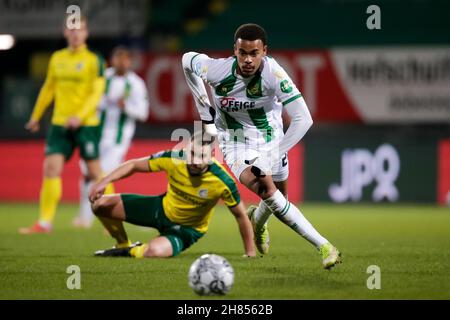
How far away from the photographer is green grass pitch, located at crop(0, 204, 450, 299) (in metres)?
5.61

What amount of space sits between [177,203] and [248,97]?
1.27 m

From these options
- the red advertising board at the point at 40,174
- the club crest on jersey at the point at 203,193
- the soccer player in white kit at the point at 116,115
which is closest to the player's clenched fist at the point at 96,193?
Answer: the club crest on jersey at the point at 203,193

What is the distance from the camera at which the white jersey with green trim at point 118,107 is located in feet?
37.1

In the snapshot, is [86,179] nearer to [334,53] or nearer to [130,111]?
[130,111]

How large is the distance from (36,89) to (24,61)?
3.13 meters

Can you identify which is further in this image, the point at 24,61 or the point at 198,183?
the point at 24,61

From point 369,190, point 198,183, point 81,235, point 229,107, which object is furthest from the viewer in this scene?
point 369,190

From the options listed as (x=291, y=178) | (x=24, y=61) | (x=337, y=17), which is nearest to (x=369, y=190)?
(x=291, y=178)

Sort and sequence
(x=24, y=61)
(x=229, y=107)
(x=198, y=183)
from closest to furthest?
(x=229, y=107) < (x=198, y=183) < (x=24, y=61)

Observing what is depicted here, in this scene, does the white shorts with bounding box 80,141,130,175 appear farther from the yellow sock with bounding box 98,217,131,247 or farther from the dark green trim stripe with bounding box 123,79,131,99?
the yellow sock with bounding box 98,217,131,247

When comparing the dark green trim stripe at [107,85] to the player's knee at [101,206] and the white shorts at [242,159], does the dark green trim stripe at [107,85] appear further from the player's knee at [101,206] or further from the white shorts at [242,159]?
the white shorts at [242,159]

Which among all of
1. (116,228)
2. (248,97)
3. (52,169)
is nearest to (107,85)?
(52,169)

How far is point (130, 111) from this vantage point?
11.3 m

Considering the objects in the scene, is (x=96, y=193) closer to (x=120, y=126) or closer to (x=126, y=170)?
(x=126, y=170)
